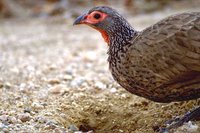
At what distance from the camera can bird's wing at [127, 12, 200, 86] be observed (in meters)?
3.68

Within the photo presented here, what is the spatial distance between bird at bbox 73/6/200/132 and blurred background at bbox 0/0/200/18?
7.52m

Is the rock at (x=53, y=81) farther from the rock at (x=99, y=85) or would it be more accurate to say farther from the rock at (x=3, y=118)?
the rock at (x=3, y=118)

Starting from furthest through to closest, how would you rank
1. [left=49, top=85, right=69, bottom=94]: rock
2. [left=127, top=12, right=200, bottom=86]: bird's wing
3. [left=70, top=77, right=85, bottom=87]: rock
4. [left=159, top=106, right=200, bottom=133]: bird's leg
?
[left=70, top=77, right=85, bottom=87]: rock < [left=49, top=85, right=69, bottom=94]: rock < [left=159, top=106, right=200, bottom=133]: bird's leg < [left=127, top=12, right=200, bottom=86]: bird's wing

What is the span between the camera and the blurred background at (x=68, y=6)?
11641mm

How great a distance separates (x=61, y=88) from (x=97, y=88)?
393 millimetres

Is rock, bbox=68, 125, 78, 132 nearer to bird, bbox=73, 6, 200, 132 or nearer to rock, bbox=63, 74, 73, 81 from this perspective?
bird, bbox=73, 6, 200, 132

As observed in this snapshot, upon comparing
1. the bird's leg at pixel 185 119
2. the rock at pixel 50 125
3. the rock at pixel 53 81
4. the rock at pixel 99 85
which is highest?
the rock at pixel 53 81

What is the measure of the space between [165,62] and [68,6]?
29.3ft

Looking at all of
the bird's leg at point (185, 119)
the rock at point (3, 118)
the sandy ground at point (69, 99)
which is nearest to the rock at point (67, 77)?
the sandy ground at point (69, 99)

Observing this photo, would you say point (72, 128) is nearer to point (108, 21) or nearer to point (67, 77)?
point (108, 21)

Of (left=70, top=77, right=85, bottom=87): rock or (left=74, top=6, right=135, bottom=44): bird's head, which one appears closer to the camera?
(left=74, top=6, right=135, bottom=44): bird's head

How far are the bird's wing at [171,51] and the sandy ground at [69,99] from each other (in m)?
0.46

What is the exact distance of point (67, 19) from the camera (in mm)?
11414

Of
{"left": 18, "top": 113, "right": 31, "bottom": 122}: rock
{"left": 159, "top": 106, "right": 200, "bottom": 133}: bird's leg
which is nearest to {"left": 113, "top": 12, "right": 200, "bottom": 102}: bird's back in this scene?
{"left": 159, "top": 106, "right": 200, "bottom": 133}: bird's leg
